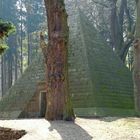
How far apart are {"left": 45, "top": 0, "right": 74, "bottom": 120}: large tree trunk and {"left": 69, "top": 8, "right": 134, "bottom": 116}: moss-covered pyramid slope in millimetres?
4596

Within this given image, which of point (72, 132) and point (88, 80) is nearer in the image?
point (72, 132)

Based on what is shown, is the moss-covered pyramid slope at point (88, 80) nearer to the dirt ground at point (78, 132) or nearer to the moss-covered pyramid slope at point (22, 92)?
the moss-covered pyramid slope at point (22, 92)

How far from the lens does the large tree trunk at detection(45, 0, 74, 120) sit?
46.6 ft

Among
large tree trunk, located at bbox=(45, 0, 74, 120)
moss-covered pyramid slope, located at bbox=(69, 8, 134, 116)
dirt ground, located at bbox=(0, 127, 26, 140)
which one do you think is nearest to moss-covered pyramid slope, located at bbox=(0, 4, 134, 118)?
moss-covered pyramid slope, located at bbox=(69, 8, 134, 116)

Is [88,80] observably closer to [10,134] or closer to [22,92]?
[22,92]

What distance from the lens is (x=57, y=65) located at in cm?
1437

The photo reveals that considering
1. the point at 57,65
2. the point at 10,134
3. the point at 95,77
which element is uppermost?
the point at 57,65

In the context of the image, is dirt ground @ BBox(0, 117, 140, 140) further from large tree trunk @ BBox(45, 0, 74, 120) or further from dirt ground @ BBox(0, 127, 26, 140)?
large tree trunk @ BBox(45, 0, 74, 120)

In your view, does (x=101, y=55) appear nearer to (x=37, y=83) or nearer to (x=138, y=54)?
(x=37, y=83)

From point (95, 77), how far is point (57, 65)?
249 inches

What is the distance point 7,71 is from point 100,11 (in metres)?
18.8

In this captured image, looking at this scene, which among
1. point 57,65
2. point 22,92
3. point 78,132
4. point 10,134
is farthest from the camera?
point 22,92

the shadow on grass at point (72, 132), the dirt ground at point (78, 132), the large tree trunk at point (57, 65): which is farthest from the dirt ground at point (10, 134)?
the large tree trunk at point (57, 65)

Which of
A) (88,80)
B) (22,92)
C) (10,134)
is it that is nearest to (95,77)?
(88,80)
